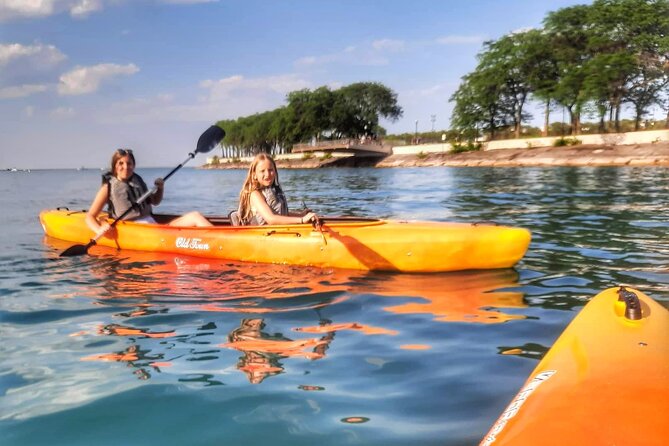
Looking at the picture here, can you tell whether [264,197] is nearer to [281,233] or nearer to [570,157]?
[281,233]

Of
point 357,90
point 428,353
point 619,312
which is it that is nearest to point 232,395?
point 428,353

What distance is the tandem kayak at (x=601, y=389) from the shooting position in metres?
2.04

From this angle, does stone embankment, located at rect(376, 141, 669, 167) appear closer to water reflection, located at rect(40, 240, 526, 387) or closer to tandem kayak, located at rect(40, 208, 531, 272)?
tandem kayak, located at rect(40, 208, 531, 272)

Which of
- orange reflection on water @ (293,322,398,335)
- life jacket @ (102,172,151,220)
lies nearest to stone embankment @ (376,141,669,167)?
life jacket @ (102,172,151,220)

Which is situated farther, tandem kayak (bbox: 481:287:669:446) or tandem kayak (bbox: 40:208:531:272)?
tandem kayak (bbox: 40:208:531:272)

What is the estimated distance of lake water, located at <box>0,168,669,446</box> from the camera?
9.81ft

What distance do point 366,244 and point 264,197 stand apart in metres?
1.65

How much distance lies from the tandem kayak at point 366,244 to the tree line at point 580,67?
41.3 m

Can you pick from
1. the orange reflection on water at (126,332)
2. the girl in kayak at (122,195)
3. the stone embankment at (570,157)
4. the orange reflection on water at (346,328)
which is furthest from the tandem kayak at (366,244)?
the stone embankment at (570,157)

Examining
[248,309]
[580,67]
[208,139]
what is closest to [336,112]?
[580,67]

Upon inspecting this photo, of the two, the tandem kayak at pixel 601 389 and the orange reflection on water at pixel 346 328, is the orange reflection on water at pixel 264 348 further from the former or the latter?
the tandem kayak at pixel 601 389

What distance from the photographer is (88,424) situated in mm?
3008

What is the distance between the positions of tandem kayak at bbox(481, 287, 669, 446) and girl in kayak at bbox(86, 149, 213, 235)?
6.42m

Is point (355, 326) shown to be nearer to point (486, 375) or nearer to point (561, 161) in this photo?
point (486, 375)
